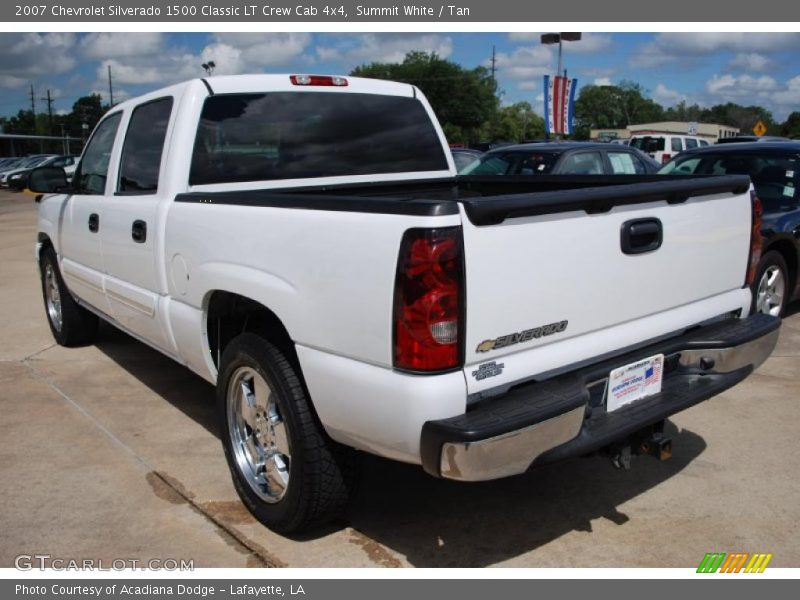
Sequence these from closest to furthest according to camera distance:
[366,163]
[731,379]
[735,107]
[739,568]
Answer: [739,568] < [731,379] < [366,163] < [735,107]

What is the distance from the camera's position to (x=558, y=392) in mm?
2691

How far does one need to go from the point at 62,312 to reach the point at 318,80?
3.45 metres

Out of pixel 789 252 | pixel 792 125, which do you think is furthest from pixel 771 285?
pixel 792 125

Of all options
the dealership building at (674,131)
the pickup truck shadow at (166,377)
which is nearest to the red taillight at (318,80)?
the pickup truck shadow at (166,377)

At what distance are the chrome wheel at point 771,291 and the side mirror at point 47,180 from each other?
227 inches

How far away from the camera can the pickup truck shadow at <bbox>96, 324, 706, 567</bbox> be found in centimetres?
321

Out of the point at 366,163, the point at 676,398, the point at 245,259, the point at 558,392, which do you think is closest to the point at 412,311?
the point at 558,392

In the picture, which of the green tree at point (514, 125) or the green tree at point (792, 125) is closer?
the green tree at point (514, 125)

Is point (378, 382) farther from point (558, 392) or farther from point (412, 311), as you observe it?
point (558, 392)

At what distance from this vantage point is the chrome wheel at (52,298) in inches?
255

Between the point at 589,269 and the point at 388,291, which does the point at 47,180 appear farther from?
the point at 589,269

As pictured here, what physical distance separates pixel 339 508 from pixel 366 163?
7.05 ft

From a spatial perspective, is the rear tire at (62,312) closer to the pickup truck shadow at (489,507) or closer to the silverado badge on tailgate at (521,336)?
the pickup truck shadow at (489,507)

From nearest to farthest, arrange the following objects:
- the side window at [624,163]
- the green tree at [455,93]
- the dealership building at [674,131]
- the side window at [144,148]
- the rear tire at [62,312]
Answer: the side window at [144,148] < the rear tire at [62,312] < the side window at [624,163] < the dealership building at [674,131] < the green tree at [455,93]
